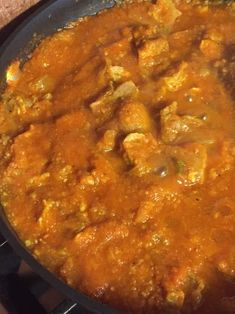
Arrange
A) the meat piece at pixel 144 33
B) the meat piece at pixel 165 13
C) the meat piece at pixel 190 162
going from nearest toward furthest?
the meat piece at pixel 190 162 → the meat piece at pixel 144 33 → the meat piece at pixel 165 13

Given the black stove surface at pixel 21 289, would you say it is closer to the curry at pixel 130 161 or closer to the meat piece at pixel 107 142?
the curry at pixel 130 161

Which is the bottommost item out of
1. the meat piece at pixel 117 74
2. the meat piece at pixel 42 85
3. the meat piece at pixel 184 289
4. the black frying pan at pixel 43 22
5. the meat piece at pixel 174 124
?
the meat piece at pixel 184 289

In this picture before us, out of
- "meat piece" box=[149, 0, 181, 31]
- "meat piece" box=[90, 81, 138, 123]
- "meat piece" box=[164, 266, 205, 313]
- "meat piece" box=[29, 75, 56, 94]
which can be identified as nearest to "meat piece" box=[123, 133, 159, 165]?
"meat piece" box=[90, 81, 138, 123]

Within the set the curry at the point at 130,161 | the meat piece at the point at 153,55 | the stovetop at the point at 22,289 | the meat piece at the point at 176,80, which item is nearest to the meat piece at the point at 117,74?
the curry at the point at 130,161

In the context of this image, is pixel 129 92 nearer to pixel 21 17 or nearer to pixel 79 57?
pixel 79 57

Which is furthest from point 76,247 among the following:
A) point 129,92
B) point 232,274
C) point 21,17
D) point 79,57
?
point 21,17

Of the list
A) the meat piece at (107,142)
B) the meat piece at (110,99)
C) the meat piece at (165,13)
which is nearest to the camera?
the meat piece at (107,142)

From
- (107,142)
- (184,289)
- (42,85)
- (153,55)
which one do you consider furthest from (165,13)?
(184,289)

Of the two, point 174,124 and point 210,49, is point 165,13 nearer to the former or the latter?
point 210,49
